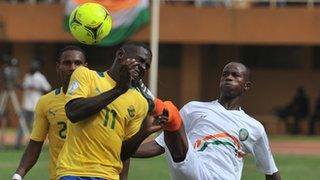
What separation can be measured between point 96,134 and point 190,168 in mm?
893

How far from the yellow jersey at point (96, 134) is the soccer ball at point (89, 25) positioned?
65 centimetres

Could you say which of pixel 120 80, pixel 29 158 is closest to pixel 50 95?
pixel 29 158

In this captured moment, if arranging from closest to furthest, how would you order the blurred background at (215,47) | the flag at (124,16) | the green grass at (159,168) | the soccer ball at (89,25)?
the soccer ball at (89,25), the green grass at (159,168), the flag at (124,16), the blurred background at (215,47)

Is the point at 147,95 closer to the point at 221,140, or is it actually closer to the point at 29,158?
the point at 221,140

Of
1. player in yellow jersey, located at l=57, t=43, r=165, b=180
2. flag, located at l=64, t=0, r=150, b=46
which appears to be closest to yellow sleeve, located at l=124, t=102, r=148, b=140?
player in yellow jersey, located at l=57, t=43, r=165, b=180

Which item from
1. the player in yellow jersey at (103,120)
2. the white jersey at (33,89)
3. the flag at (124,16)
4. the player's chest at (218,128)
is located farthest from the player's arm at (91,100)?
the flag at (124,16)

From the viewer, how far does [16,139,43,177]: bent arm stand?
741cm

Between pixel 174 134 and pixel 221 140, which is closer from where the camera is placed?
pixel 174 134

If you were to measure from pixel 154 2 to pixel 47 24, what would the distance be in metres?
4.99

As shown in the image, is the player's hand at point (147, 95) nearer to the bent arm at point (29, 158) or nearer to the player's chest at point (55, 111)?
the player's chest at point (55, 111)

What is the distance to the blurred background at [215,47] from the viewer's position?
29578 millimetres

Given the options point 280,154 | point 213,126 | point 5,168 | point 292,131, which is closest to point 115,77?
point 213,126

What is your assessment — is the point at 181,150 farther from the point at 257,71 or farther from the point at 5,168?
the point at 257,71

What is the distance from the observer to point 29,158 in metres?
7.46
